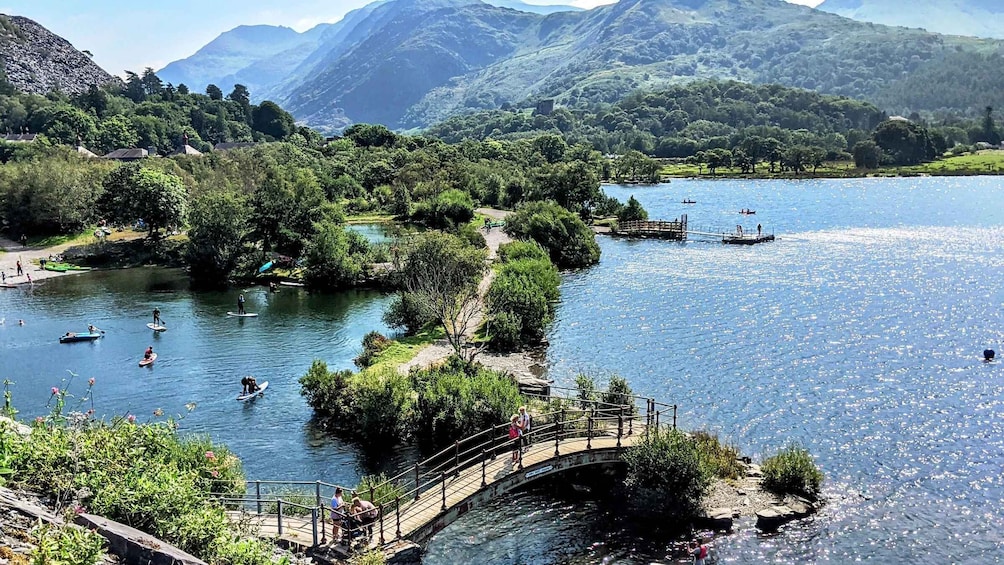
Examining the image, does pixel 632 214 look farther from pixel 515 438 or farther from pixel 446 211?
pixel 515 438

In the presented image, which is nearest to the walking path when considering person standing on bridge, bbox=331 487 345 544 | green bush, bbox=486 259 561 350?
green bush, bbox=486 259 561 350

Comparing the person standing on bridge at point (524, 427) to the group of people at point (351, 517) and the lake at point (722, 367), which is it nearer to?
the lake at point (722, 367)

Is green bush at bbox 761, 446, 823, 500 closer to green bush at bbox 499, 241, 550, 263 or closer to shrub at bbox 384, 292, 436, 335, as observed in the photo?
shrub at bbox 384, 292, 436, 335

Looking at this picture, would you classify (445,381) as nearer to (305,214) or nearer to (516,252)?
(516,252)

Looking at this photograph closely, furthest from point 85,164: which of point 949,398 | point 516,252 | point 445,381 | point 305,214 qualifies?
point 949,398

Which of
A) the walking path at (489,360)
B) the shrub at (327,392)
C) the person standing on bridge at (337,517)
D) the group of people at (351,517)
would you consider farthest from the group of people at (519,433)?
the walking path at (489,360)

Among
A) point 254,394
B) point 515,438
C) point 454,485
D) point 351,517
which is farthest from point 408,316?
point 351,517
